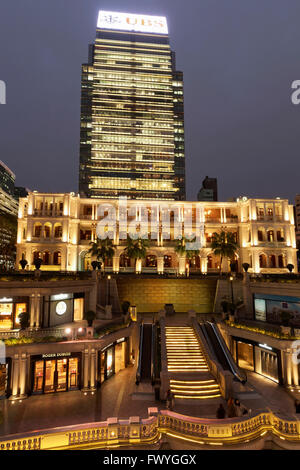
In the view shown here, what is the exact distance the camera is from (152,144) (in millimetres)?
109375

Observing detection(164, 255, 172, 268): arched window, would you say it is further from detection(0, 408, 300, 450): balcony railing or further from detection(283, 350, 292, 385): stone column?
detection(0, 408, 300, 450): balcony railing

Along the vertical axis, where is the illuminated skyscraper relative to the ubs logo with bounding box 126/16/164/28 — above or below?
below

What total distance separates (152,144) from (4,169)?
446 feet

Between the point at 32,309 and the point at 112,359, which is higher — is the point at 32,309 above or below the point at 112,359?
above

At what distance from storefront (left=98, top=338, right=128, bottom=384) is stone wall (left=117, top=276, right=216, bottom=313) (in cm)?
1269

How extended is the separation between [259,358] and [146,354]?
10.9 metres

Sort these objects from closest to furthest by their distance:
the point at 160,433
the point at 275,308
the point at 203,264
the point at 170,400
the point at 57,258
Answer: the point at 160,433 → the point at 170,400 → the point at 275,308 → the point at 57,258 → the point at 203,264

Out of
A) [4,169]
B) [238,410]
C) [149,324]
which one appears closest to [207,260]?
[149,324]

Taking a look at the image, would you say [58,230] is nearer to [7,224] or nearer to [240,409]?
[7,224]

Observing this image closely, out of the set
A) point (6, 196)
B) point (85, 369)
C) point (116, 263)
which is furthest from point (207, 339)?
point (6, 196)

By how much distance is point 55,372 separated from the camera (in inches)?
818

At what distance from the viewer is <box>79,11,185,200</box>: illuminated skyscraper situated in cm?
10531

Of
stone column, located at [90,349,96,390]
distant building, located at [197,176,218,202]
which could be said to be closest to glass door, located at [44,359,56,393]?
stone column, located at [90,349,96,390]

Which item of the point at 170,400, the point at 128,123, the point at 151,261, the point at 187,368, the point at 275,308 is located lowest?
the point at 170,400
